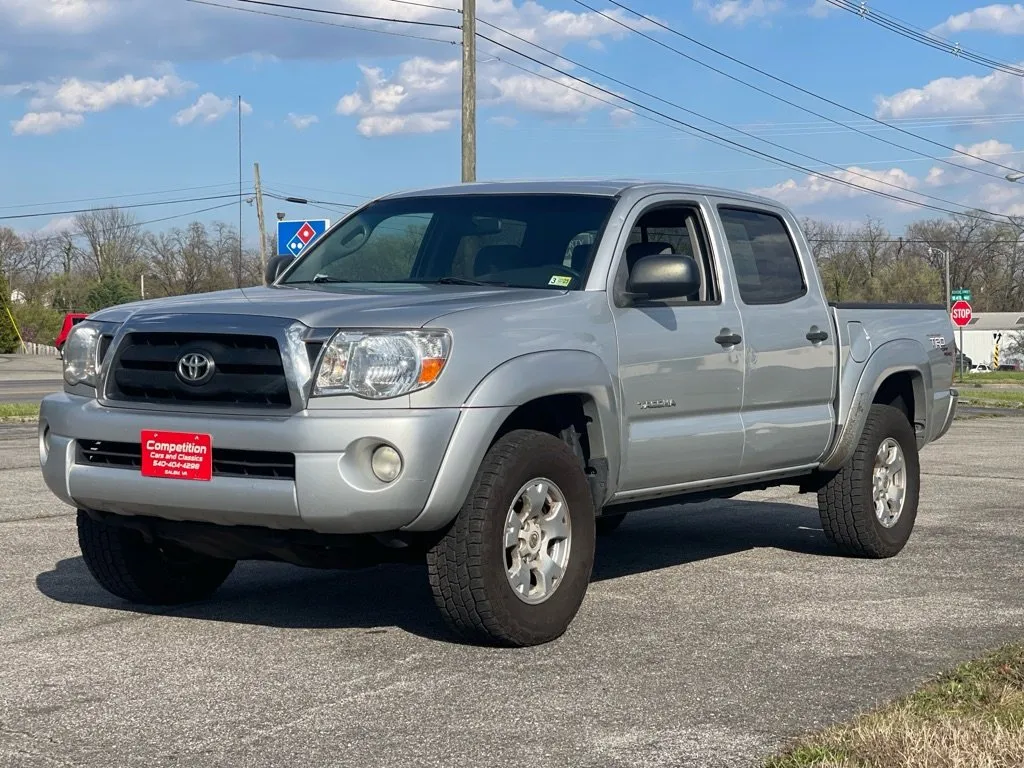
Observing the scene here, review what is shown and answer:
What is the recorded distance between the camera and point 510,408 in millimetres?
5840

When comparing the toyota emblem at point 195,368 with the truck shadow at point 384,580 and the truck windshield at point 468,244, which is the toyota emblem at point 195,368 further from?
the truck windshield at point 468,244

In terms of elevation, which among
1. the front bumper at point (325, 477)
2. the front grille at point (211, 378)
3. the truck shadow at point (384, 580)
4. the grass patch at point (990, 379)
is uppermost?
the front grille at point (211, 378)

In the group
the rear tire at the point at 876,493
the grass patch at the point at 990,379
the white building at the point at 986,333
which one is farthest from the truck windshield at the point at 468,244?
the white building at the point at 986,333

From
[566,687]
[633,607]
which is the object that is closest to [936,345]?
[633,607]

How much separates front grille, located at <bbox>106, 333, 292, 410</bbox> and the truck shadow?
114 cm

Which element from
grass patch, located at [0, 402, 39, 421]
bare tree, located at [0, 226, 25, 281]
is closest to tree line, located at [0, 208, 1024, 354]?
bare tree, located at [0, 226, 25, 281]

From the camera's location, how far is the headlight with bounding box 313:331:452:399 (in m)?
5.57

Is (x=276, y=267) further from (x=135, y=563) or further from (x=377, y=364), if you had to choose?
(x=377, y=364)

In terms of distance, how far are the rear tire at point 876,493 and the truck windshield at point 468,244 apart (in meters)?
2.36

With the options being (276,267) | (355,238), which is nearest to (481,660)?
(355,238)

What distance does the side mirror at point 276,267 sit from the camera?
7.63 meters

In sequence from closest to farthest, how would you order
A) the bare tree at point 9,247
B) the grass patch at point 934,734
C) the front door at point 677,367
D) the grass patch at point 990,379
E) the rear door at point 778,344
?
the grass patch at point 934,734
the front door at point 677,367
the rear door at point 778,344
the grass patch at point 990,379
the bare tree at point 9,247

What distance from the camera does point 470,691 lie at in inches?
205

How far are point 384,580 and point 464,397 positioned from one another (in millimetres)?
2196
